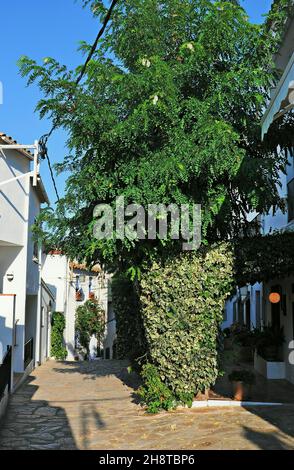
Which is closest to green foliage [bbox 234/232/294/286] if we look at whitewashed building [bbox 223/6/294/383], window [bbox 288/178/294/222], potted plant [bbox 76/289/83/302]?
whitewashed building [bbox 223/6/294/383]

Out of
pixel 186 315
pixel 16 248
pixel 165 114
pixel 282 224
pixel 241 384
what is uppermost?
pixel 165 114

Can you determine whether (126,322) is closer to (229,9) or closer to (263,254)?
(263,254)

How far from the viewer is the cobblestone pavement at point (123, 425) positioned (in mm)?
7414

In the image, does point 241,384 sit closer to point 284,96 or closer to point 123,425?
point 123,425

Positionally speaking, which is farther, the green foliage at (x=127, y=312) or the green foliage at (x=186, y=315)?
the green foliage at (x=127, y=312)

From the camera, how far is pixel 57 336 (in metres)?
24.1

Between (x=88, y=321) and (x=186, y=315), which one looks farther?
(x=88, y=321)

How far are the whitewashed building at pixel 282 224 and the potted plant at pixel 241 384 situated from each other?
8.76ft

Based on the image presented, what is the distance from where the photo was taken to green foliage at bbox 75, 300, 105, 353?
28.7 meters

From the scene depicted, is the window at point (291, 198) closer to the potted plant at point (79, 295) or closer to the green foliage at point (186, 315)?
the green foliage at point (186, 315)

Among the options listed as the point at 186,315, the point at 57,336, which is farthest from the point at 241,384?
the point at 57,336

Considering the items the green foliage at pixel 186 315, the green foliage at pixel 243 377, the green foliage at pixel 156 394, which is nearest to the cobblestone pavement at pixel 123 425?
the green foliage at pixel 156 394

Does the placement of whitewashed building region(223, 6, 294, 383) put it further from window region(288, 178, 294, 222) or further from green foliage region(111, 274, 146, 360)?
green foliage region(111, 274, 146, 360)

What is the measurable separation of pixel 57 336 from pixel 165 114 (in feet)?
56.8
